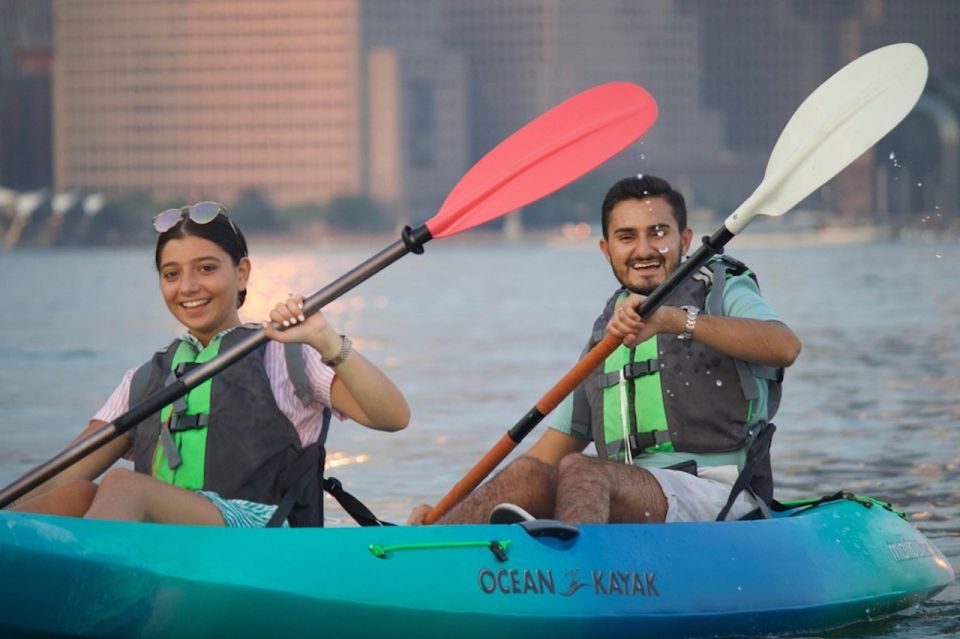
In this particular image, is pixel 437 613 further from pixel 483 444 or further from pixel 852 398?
pixel 852 398

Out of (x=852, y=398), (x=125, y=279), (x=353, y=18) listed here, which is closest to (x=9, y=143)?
(x=353, y=18)

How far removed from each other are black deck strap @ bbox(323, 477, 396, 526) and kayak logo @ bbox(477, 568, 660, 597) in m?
0.54

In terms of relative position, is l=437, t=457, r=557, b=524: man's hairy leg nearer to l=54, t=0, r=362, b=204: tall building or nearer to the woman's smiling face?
the woman's smiling face

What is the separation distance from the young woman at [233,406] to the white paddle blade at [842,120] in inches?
66.4

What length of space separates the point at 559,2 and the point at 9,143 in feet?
124

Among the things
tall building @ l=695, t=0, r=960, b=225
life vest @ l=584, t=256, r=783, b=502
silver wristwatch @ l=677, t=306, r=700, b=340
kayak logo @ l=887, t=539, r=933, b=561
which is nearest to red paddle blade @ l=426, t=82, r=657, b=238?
life vest @ l=584, t=256, r=783, b=502

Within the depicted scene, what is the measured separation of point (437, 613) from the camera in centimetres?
529

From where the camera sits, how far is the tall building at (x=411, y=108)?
412ft

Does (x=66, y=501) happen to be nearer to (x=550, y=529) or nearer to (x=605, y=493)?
(x=550, y=529)

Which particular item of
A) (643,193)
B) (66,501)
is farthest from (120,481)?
(643,193)

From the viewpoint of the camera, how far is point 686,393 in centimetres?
580

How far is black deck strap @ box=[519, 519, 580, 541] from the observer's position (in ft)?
17.7

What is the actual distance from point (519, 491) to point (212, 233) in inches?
43.4

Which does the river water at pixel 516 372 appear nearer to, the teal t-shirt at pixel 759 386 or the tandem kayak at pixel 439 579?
the tandem kayak at pixel 439 579
